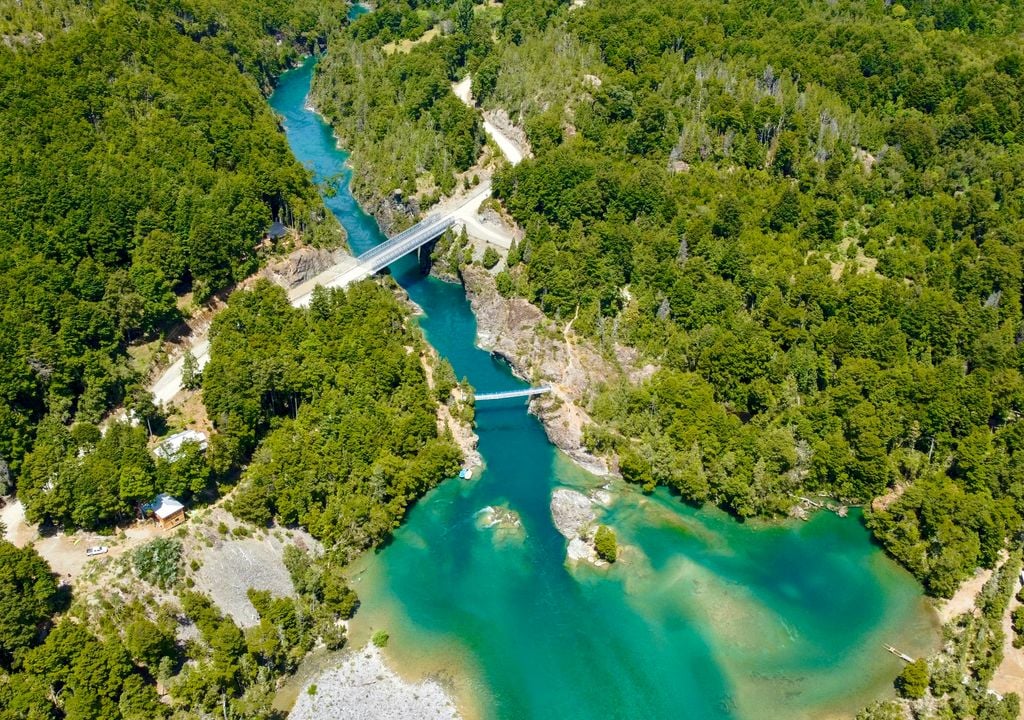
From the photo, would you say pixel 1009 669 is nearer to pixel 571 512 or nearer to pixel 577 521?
pixel 577 521

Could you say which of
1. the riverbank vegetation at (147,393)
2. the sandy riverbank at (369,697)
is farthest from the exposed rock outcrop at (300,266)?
the sandy riverbank at (369,697)

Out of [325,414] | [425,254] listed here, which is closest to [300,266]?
[425,254]

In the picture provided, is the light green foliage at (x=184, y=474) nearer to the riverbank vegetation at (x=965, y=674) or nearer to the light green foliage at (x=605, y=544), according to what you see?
the light green foliage at (x=605, y=544)

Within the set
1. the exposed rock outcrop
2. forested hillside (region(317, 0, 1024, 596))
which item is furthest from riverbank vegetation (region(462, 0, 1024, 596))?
the exposed rock outcrop

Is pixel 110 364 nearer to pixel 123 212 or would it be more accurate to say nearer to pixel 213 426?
pixel 213 426

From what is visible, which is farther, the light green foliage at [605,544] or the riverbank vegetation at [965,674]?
the light green foliage at [605,544]
